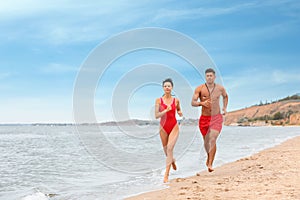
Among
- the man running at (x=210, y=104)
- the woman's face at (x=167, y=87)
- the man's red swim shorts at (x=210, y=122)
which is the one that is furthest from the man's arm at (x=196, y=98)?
the woman's face at (x=167, y=87)

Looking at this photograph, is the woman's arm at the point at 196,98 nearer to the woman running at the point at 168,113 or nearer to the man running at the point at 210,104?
the man running at the point at 210,104

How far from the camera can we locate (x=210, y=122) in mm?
9609

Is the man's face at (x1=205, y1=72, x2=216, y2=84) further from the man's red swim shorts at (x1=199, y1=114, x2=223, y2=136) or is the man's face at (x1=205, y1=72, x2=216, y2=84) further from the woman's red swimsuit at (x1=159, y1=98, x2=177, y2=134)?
the woman's red swimsuit at (x1=159, y1=98, x2=177, y2=134)

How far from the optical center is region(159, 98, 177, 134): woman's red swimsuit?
868 cm

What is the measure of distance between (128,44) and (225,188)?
20.1 feet

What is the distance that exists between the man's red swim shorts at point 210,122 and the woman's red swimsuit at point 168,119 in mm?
1174

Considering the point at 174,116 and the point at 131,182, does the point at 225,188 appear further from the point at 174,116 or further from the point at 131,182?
the point at 131,182

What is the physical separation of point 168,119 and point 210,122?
57.7 inches

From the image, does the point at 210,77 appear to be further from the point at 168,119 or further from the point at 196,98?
the point at 168,119

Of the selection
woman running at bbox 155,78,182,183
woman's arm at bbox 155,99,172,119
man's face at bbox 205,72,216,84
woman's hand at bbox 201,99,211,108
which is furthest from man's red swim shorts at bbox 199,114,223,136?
woman's arm at bbox 155,99,172,119

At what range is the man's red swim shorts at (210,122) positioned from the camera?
9602 mm

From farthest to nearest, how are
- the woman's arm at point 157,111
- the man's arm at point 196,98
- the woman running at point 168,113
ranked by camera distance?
the man's arm at point 196,98 → the woman running at point 168,113 → the woman's arm at point 157,111

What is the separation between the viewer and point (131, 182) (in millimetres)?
10391

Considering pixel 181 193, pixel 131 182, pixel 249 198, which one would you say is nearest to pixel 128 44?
pixel 131 182
